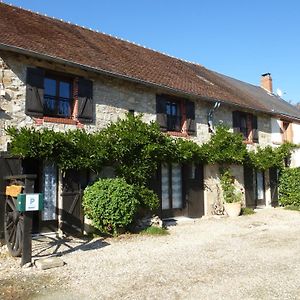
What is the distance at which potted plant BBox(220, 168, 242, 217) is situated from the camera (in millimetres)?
12898

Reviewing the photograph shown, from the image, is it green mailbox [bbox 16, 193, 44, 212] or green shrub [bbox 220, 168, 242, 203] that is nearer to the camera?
green mailbox [bbox 16, 193, 44, 212]

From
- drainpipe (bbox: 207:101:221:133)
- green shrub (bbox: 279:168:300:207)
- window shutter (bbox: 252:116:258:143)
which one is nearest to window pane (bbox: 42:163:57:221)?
drainpipe (bbox: 207:101:221:133)

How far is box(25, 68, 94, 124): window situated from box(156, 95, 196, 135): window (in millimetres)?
3212

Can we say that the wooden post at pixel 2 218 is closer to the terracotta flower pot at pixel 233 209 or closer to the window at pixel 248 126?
the terracotta flower pot at pixel 233 209

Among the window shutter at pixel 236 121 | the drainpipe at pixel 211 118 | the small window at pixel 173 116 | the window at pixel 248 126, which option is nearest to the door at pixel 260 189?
the window at pixel 248 126

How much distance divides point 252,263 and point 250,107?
30.6ft

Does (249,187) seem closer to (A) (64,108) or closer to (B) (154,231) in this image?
(B) (154,231)

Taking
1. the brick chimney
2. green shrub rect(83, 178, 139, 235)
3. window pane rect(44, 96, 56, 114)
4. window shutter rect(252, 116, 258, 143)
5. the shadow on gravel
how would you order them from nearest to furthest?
the shadow on gravel
green shrub rect(83, 178, 139, 235)
window pane rect(44, 96, 56, 114)
window shutter rect(252, 116, 258, 143)
the brick chimney

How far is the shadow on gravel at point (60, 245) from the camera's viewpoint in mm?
7217

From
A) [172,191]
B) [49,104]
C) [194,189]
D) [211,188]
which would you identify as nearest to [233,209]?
[211,188]

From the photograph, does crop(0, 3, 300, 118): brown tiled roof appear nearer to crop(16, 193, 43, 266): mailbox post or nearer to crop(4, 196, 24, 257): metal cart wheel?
crop(4, 196, 24, 257): metal cart wheel

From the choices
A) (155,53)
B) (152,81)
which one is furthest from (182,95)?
(155,53)

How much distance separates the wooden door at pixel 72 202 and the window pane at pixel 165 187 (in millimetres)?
3248

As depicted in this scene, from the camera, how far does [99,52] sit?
11.8 m
